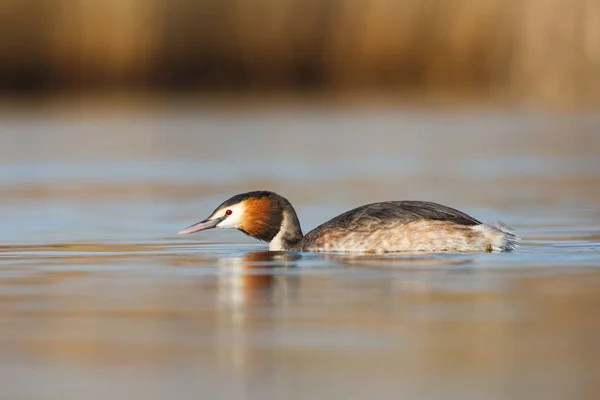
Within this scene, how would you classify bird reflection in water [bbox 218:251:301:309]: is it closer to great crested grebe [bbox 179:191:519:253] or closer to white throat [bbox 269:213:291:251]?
white throat [bbox 269:213:291:251]

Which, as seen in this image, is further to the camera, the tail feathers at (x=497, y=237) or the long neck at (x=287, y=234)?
the long neck at (x=287, y=234)

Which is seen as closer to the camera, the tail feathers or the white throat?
the tail feathers

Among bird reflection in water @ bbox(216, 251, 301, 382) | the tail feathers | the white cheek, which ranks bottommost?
bird reflection in water @ bbox(216, 251, 301, 382)

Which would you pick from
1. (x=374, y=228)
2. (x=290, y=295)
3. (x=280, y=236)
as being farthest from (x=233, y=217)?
(x=290, y=295)

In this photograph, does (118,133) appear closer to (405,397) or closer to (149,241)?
(149,241)

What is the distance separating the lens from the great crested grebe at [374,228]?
946 centimetres

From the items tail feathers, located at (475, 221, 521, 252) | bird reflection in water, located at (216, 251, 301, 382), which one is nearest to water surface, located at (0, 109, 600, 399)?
bird reflection in water, located at (216, 251, 301, 382)

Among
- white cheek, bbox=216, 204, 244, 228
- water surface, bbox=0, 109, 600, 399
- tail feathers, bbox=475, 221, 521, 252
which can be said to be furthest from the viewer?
white cheek, bbox=216, 204, 244, 228

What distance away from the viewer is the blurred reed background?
2562cm

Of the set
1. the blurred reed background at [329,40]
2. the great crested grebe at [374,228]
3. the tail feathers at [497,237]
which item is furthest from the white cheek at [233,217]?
the blurred reed background at [329,40]

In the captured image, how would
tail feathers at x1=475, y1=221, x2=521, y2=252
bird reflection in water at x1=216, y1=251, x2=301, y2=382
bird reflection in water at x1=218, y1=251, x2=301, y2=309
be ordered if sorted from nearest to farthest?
bird reflection in water at x1=216, y1=251, x2=301, y2=382 < bird reflection in water at x1=218, y1=251, x2=301, y2=309 < tail feathers at x1=475, y1=221, x2=521, y2=252

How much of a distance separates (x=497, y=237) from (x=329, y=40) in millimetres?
17792

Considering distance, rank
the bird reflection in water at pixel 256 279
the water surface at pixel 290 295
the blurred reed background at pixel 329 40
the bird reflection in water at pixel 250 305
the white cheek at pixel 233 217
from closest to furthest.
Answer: the water surface at pixel 290 295, the bird reflection in water at pixel 250 305, the bird reflection in water at pixel 256 279, the white cheek at pixel 233 217, the blurred reed background at pixel 329 40

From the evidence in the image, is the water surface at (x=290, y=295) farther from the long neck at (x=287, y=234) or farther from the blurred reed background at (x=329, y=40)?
the blurred reed background at (x=329, y=40)
